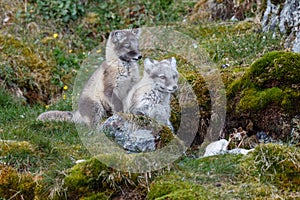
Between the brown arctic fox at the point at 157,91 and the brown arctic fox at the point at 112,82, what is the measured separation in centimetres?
92

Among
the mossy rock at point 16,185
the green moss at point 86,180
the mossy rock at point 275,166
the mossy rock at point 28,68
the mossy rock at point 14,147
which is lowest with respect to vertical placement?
the mossy rock at point 28,68

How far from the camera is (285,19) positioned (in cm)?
1148

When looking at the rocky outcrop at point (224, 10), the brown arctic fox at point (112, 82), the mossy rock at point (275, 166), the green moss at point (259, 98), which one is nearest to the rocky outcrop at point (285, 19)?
the rocky outcrop at point (224, 10)

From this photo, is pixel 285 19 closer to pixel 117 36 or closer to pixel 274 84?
pixel 274 84

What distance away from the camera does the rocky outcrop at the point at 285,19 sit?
11.1 m

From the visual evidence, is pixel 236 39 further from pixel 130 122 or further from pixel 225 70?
pixel 130 122

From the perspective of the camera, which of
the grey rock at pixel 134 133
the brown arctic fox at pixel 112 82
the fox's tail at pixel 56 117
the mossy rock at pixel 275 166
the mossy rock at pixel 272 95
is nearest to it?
the mossy rock at pixel 275 166

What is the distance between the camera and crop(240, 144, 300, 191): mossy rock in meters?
6.37

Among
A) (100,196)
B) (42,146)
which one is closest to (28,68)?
(42,146)

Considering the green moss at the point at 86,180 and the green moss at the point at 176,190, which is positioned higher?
the green moss at the point at 176,190

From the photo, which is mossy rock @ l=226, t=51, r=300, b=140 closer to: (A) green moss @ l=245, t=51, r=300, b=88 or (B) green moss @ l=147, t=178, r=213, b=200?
(A) green moss @ l=245, t=51, r=300, b=88

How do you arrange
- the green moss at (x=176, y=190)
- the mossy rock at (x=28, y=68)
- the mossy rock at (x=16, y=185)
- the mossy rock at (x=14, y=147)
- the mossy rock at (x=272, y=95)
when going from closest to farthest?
the green moss at (x=176, y=190), the mossy rock at (x=16, y=185), the mossy rock at (x=14, y=147), the mossy rock at (x=272, y=95), the mossy rock at (x=28, y=68)

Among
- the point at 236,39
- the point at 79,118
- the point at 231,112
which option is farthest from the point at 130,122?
the point at 236,39

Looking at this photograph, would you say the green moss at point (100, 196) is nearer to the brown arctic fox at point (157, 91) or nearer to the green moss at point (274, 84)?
Result: the brown arctic fox at point (157, 91)
